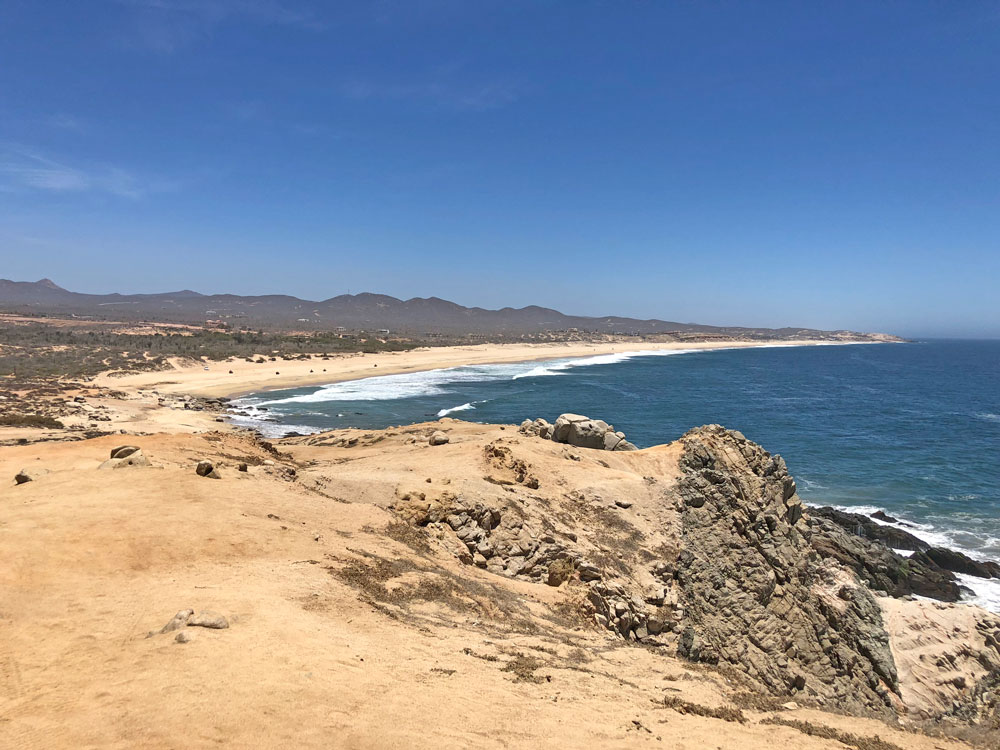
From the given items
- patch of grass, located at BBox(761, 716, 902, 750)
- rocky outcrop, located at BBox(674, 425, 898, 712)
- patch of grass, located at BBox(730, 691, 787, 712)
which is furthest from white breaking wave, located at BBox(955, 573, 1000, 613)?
patch of grass, located at BBox(761, 716, 902, 750)

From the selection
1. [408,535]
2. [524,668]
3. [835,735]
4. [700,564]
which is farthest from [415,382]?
[835,735]

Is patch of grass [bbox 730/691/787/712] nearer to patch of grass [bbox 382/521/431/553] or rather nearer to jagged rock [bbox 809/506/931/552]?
patch of grass [bbox 382/521/431/553]

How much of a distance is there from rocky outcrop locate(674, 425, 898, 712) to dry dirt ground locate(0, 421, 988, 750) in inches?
177

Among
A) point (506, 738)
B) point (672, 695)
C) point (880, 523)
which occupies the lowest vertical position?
point (880, 523)

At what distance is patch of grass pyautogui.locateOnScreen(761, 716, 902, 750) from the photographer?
8031 millimetres

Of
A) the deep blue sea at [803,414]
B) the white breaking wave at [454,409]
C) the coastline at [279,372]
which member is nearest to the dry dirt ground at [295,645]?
the deep blue sea at [803,414]

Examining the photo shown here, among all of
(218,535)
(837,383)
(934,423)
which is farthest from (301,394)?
(837,383)

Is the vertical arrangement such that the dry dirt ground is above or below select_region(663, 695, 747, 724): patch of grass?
above

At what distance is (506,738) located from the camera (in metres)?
6.78

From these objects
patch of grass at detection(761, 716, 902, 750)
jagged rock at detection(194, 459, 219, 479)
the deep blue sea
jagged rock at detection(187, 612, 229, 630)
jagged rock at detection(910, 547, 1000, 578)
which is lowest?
jagged rock at detection(910, 547, 1000, 578)

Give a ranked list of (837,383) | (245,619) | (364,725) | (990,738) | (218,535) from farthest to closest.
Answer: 1. (837,383)
2. (218,535)
3. (990,738)
4. (245,619)
5. (364,725)

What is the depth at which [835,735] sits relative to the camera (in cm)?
824

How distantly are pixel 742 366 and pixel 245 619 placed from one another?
111691 millimetres

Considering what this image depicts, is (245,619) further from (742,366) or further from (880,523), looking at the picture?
(742,366)
